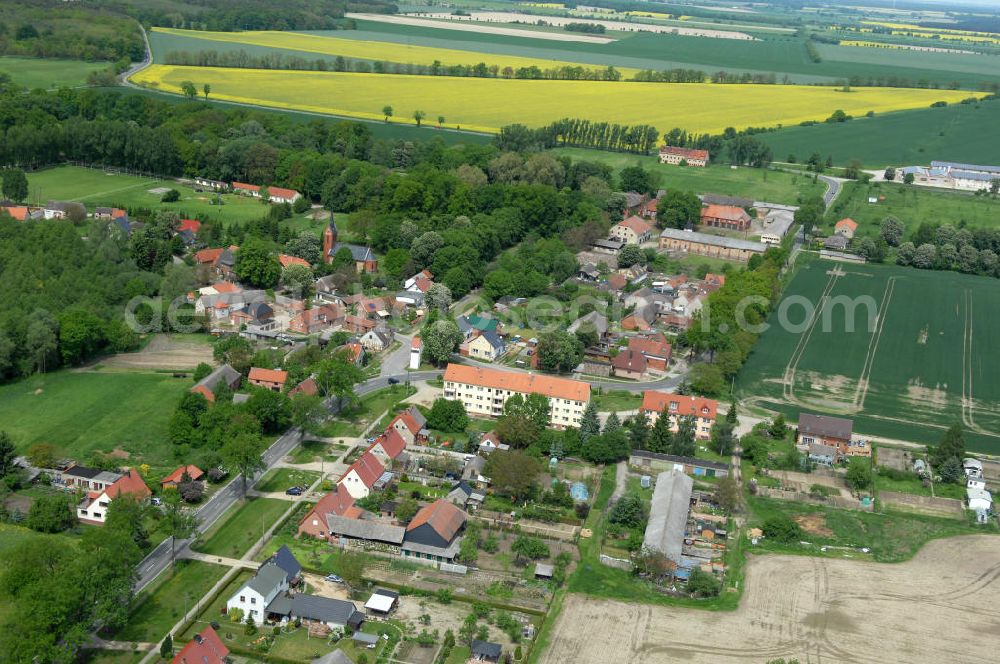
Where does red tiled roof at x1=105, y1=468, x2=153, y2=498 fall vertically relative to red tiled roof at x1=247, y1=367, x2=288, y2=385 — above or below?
above

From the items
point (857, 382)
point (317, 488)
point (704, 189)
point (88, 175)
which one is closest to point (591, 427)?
point (317, 488)

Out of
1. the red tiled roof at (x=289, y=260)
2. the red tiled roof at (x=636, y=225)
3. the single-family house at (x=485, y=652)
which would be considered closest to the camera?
the single-family house at (x=485, y=652)

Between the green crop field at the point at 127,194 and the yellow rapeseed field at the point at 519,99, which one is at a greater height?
the yellow rapeseed field at the point at 519,99

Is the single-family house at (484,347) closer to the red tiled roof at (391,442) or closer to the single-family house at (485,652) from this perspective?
the red tiled roof at (391,442)

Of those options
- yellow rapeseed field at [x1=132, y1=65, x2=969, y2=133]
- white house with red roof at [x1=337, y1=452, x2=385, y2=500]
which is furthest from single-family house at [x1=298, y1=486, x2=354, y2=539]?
yellow rapeseed field at [x1=132, y1=65, x2=969, y2=133]

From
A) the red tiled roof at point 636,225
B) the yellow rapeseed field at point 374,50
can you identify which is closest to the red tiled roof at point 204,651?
the red tiled roof at point 636,225

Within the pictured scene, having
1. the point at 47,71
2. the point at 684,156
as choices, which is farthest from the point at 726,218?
the point at 47,71

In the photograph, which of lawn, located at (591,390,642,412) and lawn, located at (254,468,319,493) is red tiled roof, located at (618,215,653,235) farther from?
lawn, located at (254,468,319,493)
